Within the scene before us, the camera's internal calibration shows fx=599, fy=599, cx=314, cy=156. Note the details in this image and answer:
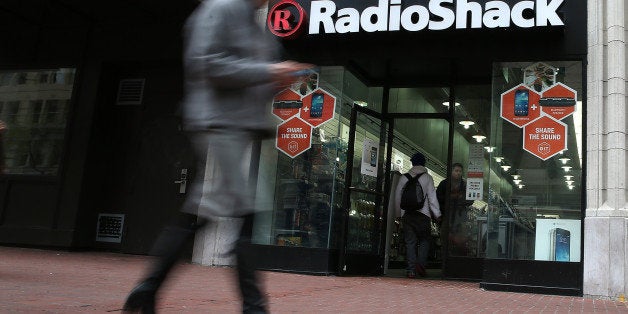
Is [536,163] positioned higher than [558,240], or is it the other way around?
[536,163]

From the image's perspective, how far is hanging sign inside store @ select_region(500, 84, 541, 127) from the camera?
7957mm

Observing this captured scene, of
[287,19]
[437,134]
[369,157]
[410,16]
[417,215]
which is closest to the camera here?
[410,16]

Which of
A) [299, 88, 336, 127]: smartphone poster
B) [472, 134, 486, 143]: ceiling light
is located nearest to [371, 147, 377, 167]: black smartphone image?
[299, 88, 336, 127]: smartphone poster

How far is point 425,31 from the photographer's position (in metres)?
8.20

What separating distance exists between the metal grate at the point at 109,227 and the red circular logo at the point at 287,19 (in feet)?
14.5

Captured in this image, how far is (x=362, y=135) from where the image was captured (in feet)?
30.2

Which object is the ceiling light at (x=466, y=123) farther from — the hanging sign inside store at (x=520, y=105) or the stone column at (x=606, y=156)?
the stone column at (x=606, y=156)

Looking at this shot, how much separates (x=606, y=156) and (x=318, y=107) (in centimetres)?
397

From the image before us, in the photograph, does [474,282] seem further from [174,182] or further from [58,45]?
[58,45]

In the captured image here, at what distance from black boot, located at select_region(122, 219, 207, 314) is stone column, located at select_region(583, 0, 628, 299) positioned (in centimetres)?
583

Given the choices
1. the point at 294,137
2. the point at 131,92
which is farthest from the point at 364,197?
the point at 131,92

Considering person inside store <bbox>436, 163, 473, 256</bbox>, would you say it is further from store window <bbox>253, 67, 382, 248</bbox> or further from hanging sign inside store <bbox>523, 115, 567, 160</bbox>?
hanging sign inside store <bbox>523, 115, 567, 160</bbox>

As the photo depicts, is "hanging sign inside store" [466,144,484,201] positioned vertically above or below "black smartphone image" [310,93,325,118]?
below

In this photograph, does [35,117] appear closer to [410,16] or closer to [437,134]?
[410,16]
